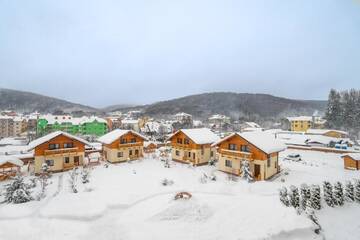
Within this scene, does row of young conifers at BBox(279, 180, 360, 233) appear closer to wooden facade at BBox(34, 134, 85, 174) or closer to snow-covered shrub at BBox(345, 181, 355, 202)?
snow-covered shrub at BBox(345, 181, 355, 202)

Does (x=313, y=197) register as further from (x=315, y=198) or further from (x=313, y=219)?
(x=313, y=219)

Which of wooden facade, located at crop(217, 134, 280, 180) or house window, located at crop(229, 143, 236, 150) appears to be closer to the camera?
wooden facade, located at crop(217, 134, 280, 180)

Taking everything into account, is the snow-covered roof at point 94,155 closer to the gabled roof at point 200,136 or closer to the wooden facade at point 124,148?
the wooden facade at point 124,148

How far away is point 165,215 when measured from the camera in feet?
45.1

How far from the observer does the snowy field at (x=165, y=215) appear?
11.8m

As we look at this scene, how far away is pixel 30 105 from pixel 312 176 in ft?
759

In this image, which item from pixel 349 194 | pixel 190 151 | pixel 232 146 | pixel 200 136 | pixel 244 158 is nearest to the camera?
pixel 349 194

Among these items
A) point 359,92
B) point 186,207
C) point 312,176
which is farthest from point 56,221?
point 359,92

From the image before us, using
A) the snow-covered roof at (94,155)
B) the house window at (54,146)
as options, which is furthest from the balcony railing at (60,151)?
the snow-covered roof at (94,155)

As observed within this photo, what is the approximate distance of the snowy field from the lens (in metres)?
11.8

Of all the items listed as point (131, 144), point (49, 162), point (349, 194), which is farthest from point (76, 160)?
point (349, 194)

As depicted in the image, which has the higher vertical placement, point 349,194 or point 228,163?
point 228,163

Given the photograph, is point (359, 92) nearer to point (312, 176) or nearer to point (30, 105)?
point (312, 176)

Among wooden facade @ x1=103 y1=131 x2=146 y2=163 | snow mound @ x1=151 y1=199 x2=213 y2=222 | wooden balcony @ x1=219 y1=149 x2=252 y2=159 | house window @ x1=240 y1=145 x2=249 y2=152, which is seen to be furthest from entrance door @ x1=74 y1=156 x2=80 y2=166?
house window @ x1=240 y1=145 x2=249 y2=152
